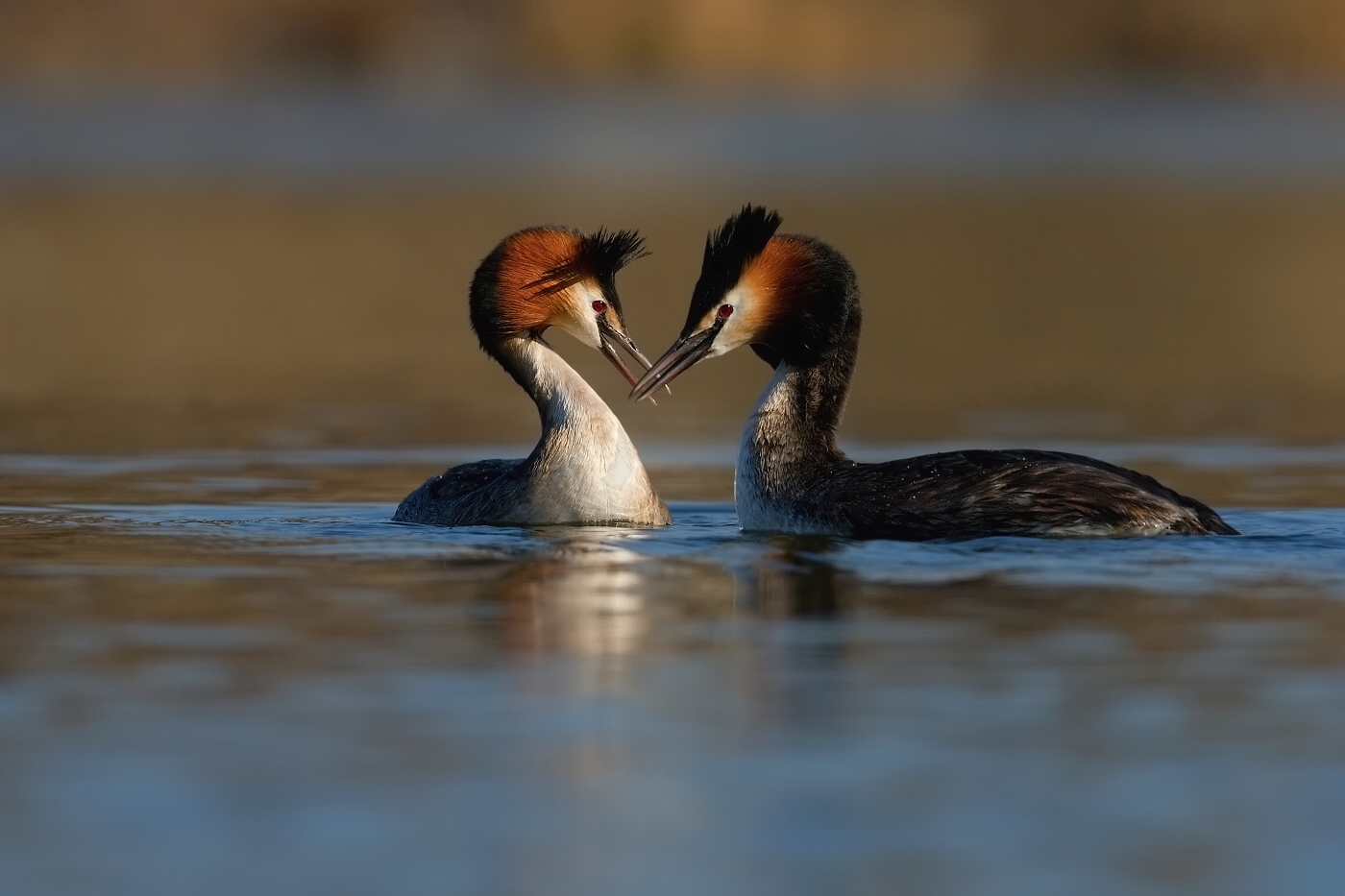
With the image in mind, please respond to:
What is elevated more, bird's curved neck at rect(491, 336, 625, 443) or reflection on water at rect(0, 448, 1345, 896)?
bird's curved neck at rect(491, 336, 625, 443)

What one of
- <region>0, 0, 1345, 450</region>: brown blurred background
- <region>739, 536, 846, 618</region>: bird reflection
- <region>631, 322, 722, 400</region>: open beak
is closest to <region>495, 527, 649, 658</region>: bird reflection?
<region>739, 536, 846, 618</region>: bird reflection

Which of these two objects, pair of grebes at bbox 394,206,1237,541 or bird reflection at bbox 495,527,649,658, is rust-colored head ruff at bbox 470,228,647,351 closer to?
pair of grebes at bbox 394,206,1237,541

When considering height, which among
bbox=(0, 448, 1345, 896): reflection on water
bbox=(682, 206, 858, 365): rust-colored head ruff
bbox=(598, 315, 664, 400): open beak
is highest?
bbox=(682, 206, 858, 365): rust-colored head ruff

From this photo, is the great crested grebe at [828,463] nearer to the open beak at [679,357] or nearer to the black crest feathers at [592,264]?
the open beak at [679,357]

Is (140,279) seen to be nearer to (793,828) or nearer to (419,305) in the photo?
(419,305)

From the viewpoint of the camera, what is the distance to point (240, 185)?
38.4 meters

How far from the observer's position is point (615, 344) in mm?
11562

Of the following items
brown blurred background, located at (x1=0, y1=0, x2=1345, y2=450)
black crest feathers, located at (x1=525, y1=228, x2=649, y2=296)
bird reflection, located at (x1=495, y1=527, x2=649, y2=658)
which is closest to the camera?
bird reflection, located at (x1=495, y1=527, x2=649, y2=658)

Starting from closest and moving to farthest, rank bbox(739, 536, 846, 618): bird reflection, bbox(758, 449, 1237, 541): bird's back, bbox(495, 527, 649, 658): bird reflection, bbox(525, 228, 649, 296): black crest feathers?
bbox(495, 527, 649, 658): bird reflection → bbox(739, 536, 846, 618): bird reflection → bbox(758, 449, 1237, 541): bird's back → bbox(525, 228, 649, 296): black crest feathers

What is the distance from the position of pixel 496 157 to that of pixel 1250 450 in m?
28.7

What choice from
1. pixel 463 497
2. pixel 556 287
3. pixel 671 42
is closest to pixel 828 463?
pixel 556 287

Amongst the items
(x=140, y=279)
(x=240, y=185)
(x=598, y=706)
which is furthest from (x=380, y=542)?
(x=240, y=185)

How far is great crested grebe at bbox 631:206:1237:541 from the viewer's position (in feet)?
32.7

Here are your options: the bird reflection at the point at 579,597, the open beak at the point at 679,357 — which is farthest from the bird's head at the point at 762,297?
the bird reflection at the point at 579,597
